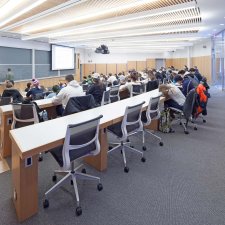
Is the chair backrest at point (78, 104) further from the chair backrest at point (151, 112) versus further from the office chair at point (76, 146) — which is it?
the office chair at point (76, 146)

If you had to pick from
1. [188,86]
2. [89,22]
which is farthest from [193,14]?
[89,22]

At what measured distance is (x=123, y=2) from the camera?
5.36 meters

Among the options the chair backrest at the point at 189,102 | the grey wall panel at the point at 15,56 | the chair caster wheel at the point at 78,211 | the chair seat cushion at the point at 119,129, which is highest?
the grey wall panel at the point at 15,56

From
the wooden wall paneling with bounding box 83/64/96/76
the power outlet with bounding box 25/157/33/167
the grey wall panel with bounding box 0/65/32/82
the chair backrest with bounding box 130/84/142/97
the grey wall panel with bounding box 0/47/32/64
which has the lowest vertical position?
the power outlet with bounding box 25/157/33/167

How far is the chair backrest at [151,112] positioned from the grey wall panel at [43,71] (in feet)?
37.2

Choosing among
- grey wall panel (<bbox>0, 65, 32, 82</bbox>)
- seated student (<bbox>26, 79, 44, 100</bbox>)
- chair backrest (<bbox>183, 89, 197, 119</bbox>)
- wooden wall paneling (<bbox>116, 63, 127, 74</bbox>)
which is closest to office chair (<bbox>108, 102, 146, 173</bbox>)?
chair backrest (<bbox>183, 89, 197, 119</bbox>)

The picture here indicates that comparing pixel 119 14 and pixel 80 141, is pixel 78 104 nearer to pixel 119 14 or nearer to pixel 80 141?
pixel 80 141

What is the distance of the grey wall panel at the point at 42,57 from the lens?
1407 cm

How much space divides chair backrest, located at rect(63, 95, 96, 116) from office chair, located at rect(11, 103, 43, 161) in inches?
17.5

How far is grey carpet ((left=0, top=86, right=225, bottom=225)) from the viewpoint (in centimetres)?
226

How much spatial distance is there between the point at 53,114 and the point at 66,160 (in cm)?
281

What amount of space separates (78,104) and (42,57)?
1196cm

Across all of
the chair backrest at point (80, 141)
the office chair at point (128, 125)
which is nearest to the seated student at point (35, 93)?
the office chair at point (128, 125)

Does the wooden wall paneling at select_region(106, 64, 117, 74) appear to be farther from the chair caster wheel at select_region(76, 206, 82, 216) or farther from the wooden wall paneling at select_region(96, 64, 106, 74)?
the chair caster wheel at select_region(76, 206, 82, 216)
